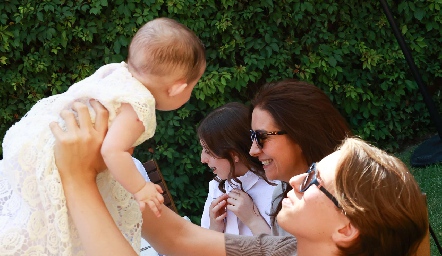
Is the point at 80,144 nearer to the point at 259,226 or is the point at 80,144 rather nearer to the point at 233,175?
the point at 259,226

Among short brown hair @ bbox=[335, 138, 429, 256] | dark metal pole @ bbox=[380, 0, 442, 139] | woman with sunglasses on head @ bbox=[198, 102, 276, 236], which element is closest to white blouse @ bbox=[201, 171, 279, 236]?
woman with sunglasses on head @ bbox=[198, 102, 276, 236]

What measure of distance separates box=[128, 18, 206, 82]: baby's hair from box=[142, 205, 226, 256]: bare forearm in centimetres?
49

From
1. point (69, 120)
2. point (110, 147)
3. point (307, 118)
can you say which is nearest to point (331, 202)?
point (110, 147)

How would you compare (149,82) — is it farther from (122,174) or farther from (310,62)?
(310,62)

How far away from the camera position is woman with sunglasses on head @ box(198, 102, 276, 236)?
12.2ft

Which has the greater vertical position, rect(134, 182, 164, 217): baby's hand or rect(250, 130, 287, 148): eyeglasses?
rect(134, 182, 164, 217): baby's hand

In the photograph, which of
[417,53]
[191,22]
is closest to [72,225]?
[191,22]

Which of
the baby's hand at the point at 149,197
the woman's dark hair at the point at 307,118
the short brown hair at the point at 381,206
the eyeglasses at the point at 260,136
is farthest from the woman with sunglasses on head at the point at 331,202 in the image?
the eyeglasses at the point at 260,136

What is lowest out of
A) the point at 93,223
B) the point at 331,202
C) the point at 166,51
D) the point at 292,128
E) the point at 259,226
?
the point at 259,226

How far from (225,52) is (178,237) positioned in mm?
→ 3616

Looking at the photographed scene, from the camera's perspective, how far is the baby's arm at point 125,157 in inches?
76.6

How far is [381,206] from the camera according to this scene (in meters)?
1.83

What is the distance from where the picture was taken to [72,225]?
1.99m

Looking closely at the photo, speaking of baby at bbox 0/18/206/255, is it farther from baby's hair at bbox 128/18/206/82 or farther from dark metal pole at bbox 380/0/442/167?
dark metal pole at bbox 380/0/442/167
